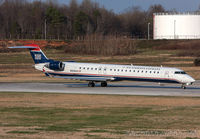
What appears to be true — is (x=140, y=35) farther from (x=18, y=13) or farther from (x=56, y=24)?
(x=18, y=13)

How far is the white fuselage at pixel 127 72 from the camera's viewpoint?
Result: 39312 mm

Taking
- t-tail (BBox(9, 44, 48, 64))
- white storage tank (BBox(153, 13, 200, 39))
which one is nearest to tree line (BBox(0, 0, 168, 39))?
white storage tank (BBox(153, 13, 200, 39))

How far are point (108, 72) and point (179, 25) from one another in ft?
270

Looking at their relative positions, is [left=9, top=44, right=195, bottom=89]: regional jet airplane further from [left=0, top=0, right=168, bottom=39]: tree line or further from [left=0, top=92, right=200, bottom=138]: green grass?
[left=0, top=0, right=168, bottom=39]: tree line

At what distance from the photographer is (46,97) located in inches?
1325

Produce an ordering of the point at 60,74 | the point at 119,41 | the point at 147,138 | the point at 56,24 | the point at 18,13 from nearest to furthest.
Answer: the point at 147,138 → the point at 60,74 → the point at 119,41 → the point at 56,24 → the point at 18,13

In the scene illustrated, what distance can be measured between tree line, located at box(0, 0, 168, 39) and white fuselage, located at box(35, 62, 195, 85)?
94.3m

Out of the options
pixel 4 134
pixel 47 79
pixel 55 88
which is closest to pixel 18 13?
pixel 47 79

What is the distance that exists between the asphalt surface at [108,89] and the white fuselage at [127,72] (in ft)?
3.23

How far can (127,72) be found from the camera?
4072cm

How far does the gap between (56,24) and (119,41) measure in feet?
178

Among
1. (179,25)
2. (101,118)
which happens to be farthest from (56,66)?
(179,25)

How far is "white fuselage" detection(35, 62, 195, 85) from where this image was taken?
129ft

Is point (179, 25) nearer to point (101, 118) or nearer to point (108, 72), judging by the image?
point (108, 72)
